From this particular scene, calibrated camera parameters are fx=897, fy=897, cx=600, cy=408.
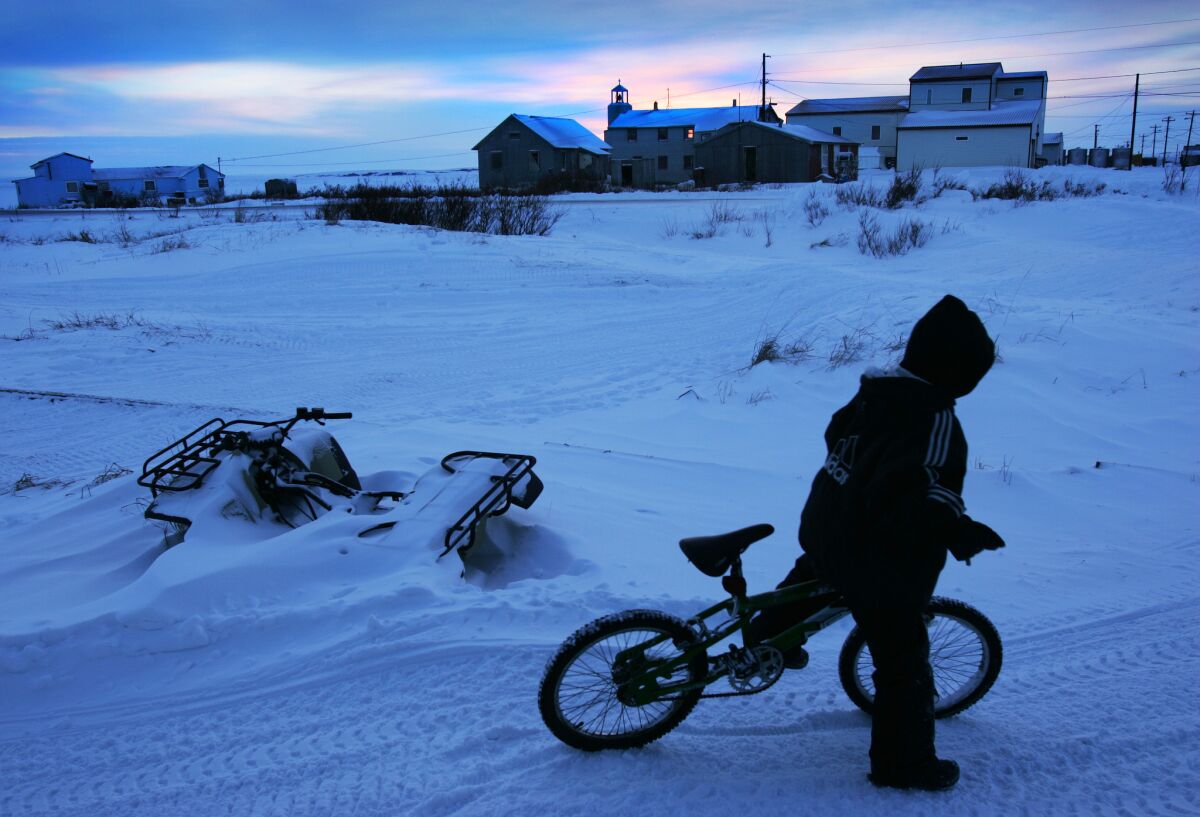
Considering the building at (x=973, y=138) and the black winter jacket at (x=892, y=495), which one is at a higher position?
the building at (x=973, y=138)

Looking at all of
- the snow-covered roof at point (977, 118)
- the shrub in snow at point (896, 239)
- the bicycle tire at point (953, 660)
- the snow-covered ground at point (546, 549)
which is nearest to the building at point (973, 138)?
the snow-covered roof at point (977, 118)

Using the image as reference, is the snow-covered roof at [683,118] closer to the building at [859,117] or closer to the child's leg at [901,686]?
the building at [859,117]

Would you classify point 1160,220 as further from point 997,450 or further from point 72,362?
point 72,362

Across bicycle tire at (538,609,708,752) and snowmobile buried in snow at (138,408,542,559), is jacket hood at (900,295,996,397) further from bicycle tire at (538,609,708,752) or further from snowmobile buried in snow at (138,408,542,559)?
snowmobile buried in snow at (138,408,542,559)

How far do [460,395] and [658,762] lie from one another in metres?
6.02

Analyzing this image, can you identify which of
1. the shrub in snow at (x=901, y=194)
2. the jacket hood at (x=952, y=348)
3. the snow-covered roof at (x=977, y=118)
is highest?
the snow-covered roof at (x=977, y=118)

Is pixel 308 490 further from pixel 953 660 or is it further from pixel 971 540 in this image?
pixel 971 540

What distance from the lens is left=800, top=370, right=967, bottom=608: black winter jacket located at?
8.35ft

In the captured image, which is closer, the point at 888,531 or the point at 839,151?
the point at 888,531

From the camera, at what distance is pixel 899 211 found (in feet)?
67.3

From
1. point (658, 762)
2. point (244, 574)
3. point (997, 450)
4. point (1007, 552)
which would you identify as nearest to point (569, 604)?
point (658, 762)

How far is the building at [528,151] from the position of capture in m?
52.6

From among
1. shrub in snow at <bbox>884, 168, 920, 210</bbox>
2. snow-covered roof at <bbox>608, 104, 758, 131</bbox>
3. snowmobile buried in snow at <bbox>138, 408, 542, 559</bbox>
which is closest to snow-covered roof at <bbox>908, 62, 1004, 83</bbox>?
snow-covered roof at <bbox>608, 104, 758, 131</bbox>

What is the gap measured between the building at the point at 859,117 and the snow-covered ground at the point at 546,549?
52.6 meters
